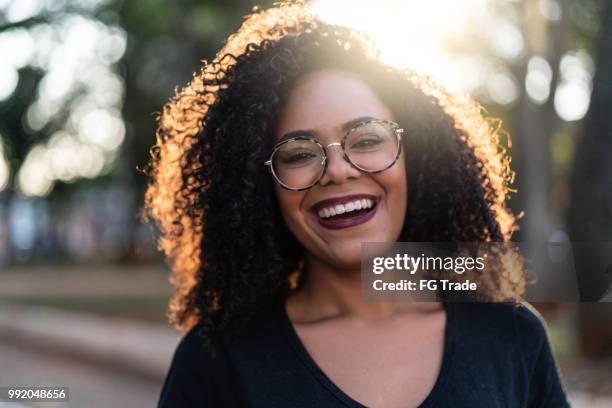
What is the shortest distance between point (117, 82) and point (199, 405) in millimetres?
18297

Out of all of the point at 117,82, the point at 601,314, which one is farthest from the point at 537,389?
the point at 117,82

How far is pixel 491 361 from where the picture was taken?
5.72 ft

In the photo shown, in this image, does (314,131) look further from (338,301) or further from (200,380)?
(200,380)

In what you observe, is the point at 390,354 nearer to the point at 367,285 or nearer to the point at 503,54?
the point at 367,285

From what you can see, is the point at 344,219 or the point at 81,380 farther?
the point at 81,380

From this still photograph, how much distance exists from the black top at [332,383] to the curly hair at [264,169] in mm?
90

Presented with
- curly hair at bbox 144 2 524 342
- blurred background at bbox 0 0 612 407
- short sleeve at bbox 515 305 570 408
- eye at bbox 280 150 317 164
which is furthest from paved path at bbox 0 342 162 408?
short sleeve at bbox 515 305 570 408

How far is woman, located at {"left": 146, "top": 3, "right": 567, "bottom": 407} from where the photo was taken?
1.72 m

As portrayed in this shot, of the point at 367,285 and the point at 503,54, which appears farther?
the point at 503,54

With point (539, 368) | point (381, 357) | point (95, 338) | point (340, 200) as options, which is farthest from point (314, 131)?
point (95, 338)

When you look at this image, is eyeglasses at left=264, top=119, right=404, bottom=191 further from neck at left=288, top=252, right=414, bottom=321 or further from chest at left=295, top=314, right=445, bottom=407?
chest at left=295, top=314, right=445, bottom=407

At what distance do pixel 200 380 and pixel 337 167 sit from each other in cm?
60

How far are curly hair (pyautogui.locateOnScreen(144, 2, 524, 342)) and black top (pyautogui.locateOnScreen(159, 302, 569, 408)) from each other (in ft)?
0.30

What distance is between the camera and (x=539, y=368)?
1.81 m
